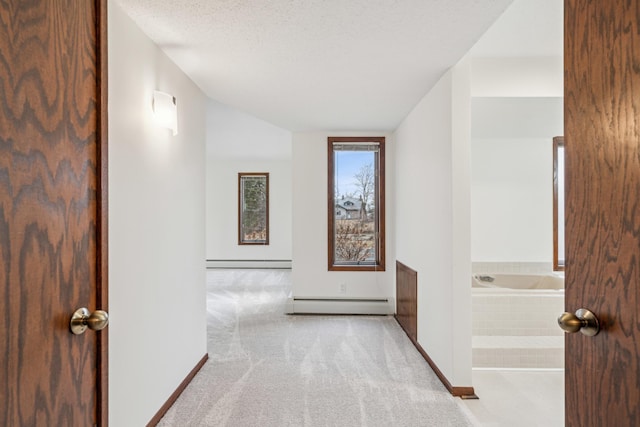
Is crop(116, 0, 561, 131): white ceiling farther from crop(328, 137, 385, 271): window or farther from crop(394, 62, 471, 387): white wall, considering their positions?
crop(328, 137, 385, 271): window

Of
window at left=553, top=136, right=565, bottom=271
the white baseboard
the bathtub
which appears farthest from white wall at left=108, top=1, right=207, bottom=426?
the white baseboard

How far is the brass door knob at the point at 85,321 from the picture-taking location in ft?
3.49

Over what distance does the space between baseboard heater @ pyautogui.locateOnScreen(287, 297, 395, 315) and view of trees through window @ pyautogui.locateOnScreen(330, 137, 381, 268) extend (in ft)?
1.51

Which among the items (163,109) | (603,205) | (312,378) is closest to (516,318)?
(312,378)

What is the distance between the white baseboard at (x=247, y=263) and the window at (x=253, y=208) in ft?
1.38

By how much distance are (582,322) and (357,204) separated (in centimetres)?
415

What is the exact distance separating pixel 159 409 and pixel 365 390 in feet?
4.40

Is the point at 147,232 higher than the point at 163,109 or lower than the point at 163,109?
lower

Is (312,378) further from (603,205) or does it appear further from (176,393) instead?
(603,205)

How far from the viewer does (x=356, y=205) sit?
5.09 m

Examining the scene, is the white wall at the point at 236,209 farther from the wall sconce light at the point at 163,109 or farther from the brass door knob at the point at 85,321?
the brass door knob at the point at 85,321

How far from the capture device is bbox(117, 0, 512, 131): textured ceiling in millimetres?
1938

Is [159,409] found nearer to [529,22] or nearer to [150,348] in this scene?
[150,348]

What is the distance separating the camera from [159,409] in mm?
2379
